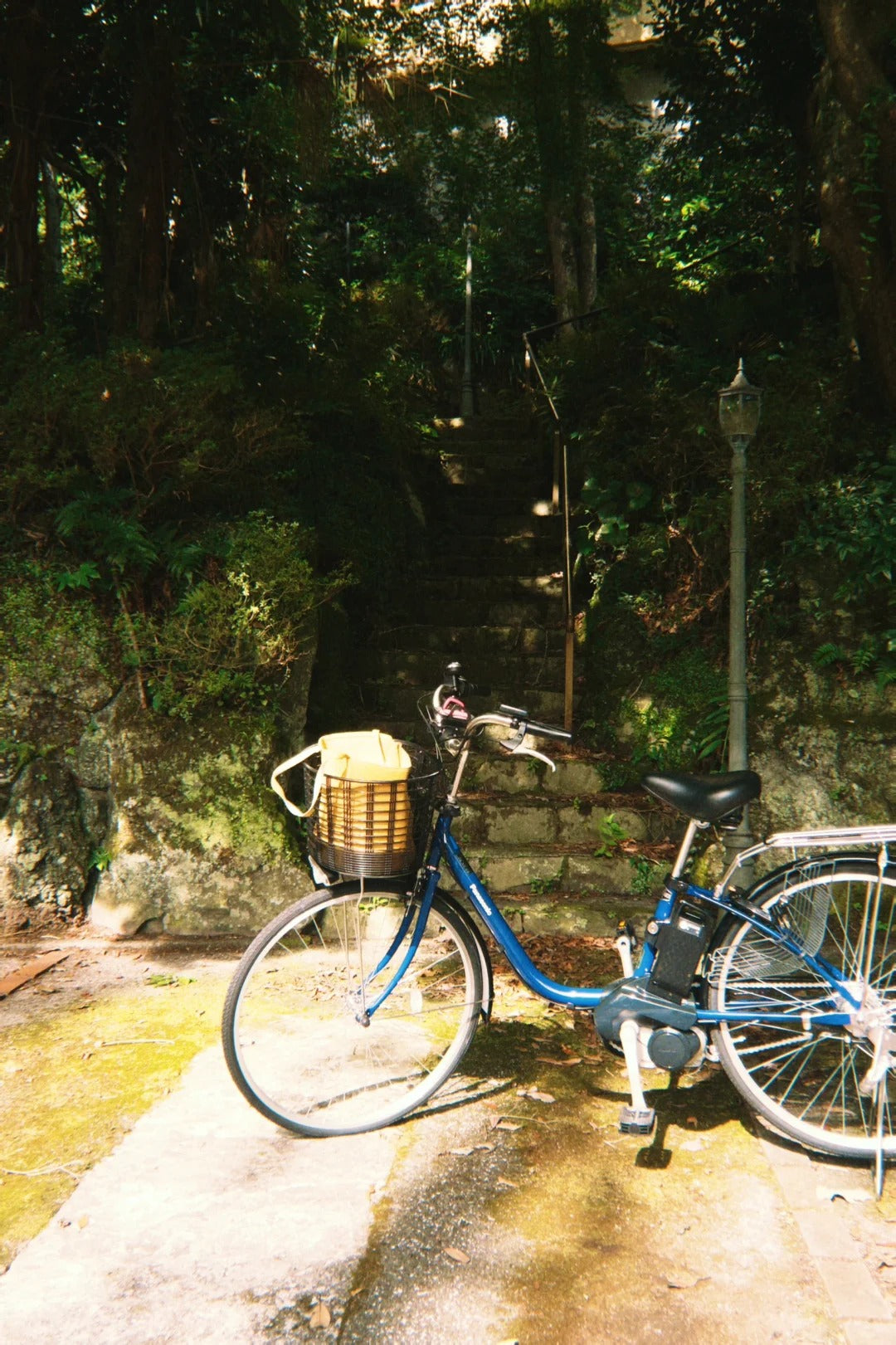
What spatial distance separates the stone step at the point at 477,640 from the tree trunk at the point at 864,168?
8.77 feet

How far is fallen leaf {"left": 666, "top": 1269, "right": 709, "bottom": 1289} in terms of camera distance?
2168mm

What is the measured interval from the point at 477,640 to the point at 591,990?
388 cm

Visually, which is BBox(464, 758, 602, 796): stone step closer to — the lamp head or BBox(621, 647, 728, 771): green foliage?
BBox(621, 647, 728, 771): green foliage

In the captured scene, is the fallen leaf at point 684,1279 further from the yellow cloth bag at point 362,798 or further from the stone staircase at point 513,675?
the stone staircase at point 513,675

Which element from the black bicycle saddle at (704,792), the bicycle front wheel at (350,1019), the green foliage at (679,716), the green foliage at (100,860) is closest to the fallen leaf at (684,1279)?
the bicycle front wheel at (350,1019)

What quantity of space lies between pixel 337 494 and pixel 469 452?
10.5ft

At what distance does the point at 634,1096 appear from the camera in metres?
2.71

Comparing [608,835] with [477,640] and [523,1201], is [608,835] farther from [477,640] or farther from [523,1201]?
[523,1201]

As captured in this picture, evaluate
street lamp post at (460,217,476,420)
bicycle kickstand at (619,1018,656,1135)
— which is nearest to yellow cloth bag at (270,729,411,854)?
bicycle kickstand at (619,1018,656,1135)

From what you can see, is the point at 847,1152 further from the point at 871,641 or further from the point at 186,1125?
the point at 871,641

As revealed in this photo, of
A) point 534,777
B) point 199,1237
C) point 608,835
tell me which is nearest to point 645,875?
point 608,835

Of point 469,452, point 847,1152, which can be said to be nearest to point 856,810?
point 847,1152

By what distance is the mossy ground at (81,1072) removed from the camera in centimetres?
255

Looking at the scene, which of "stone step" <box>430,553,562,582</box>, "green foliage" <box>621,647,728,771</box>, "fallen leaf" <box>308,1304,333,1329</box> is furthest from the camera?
"stone step" <box>430,553,562,582</box>
